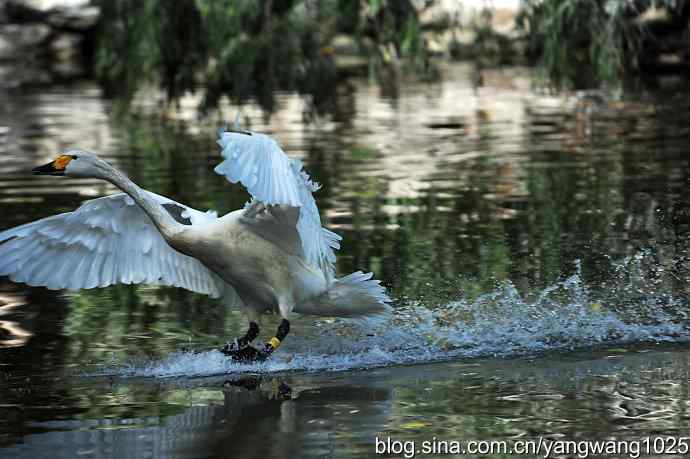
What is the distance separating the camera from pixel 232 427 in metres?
7.28

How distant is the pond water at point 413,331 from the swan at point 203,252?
12.6 inches

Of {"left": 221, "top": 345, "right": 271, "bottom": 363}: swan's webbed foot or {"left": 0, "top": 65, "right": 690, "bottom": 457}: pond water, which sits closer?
{"left": 0, "top": 65, "right": 690, "bottom": 457}: pond water

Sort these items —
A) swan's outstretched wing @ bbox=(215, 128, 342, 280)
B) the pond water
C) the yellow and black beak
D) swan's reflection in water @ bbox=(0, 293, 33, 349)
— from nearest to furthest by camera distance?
the pond water, swan's outstretched wing @ bbox=(215, 128, 342, 280), the yellow and black beak, swan's reflection in water @ bbox=(0, 293, 33, 349)

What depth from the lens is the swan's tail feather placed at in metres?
8.71

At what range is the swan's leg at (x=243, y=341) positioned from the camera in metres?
8.77

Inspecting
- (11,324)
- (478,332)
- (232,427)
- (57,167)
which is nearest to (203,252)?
(57,167)

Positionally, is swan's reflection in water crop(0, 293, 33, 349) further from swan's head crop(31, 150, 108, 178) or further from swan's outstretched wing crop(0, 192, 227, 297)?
swan's head crop(31, 150, 108, 178)

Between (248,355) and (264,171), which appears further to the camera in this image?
(248,355)

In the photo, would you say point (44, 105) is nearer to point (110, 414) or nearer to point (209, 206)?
point (209, 206)

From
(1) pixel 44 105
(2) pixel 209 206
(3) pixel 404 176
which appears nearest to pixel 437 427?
(2) pixel 209 206

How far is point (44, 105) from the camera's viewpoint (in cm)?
3077

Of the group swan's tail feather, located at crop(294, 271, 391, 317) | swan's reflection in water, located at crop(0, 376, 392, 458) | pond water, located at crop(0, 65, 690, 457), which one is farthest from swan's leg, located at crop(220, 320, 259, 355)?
swan's reflection in water, located at crop(0, 376, 392, 458)

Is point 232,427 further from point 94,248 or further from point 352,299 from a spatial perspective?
point 94,248

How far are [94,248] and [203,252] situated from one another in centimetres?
94
